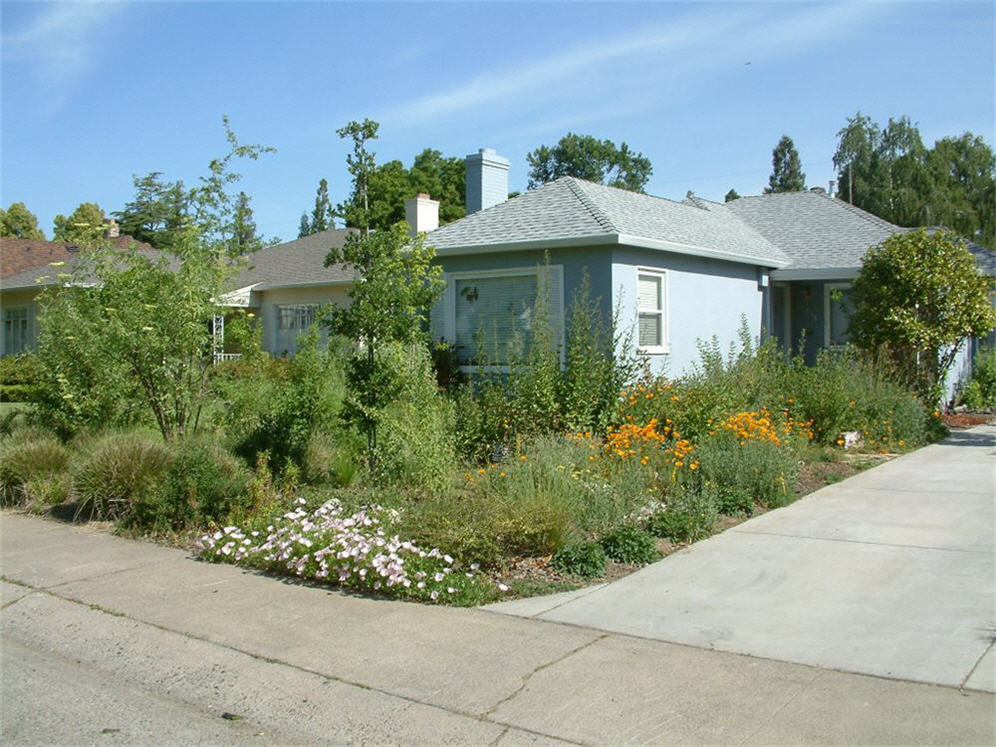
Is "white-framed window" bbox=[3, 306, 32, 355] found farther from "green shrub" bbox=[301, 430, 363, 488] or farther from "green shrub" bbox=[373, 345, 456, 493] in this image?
"green shrub" bbox=[373, 345, 456, 493]

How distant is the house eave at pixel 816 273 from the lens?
57.4 feet

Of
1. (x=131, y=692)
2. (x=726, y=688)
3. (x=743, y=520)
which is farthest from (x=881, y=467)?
(x=131, y=692)

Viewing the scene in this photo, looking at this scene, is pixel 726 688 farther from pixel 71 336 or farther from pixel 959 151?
pixel 959 151

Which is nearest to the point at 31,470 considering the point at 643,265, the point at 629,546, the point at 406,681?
the point at 629,546

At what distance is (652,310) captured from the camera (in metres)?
14.0

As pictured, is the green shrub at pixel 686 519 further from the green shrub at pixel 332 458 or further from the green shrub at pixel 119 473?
the green shrub at pixel 119 473

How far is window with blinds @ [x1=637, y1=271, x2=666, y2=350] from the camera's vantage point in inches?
546

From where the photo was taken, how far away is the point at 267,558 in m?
7.44

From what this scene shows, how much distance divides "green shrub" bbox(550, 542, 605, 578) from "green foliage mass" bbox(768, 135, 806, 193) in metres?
58.4

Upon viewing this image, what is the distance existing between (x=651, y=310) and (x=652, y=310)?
2cm

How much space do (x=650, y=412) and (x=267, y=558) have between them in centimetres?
540

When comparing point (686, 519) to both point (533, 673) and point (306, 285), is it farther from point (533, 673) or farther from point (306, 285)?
point (306, 285)

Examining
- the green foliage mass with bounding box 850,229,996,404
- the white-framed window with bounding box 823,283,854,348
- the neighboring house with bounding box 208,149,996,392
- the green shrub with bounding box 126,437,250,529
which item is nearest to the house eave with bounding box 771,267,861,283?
the neighboring house with bounding box 208,149,996,392

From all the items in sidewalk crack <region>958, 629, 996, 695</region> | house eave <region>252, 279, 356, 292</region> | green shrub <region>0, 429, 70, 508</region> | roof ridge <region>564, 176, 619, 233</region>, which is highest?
roof ridge <region>564, 176, 619, 233</region>
